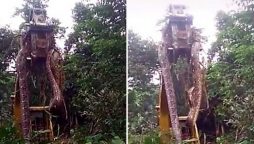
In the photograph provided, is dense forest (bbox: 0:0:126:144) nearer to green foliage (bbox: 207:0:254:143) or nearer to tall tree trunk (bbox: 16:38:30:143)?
tall tree trunk (bbox: 16:38:30:143)

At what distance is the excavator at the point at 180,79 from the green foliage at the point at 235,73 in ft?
0.32

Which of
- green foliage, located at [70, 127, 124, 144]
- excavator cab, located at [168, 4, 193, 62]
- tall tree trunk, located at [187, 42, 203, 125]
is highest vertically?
excavator cab, located at [168, 4, 193, 62]

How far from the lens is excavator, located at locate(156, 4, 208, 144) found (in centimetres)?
313

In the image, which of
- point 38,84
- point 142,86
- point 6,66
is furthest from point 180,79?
point 6,66

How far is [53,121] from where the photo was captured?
319 centimetres

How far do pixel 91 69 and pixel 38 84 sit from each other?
14.3 inches

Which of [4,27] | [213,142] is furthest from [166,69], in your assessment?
[4,27]

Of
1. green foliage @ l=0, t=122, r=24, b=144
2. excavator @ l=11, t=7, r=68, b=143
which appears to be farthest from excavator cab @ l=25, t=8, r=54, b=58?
green foliage @ l=0, t=122, r=24, b=144

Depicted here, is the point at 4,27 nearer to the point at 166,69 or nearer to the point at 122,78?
the point at 122,78

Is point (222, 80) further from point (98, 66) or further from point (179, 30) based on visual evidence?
point (98, 66)

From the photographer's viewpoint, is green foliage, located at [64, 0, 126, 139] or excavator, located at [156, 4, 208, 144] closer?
excavator, located at [156, 4, 208, 144]

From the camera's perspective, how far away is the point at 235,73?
122 inches

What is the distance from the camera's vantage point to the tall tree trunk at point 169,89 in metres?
3.16

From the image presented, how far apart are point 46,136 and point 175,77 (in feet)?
3.00
